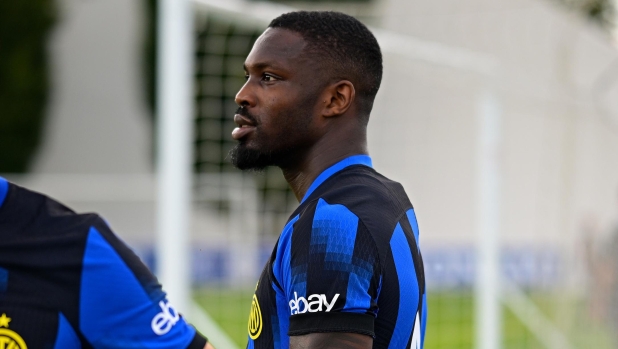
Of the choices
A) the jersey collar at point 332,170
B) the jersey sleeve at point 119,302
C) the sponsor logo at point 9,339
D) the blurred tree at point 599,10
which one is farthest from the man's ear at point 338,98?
the blurred tree at point 599,10

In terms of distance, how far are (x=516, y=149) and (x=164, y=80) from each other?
5280mm

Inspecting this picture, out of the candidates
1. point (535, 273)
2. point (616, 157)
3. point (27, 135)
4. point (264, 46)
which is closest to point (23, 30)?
point (27, 135)

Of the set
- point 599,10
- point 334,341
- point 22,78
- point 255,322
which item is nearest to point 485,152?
point 599,10

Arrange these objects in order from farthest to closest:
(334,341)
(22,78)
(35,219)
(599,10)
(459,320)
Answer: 1. (22,78)
2. (459,320)
3. (599,10)
4. (35,219)
5. (334,341)

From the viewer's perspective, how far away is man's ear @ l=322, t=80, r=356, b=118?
2.37 m

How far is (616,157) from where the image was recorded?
28.9ft

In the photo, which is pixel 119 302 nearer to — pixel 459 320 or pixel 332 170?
pixel 332 170

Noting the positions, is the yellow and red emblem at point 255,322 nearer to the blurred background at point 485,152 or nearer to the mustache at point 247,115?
the mustache at point 247,115

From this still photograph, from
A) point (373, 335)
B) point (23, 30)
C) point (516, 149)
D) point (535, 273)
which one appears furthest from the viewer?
point (23, 30)

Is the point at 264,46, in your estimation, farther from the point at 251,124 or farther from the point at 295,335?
the point at 295,335

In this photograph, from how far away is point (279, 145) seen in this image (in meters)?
2.40

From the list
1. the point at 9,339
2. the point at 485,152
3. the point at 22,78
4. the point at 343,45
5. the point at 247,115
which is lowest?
the point at 9,339

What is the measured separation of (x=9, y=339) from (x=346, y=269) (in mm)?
876

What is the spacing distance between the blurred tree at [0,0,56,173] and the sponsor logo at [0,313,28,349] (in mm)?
21345
